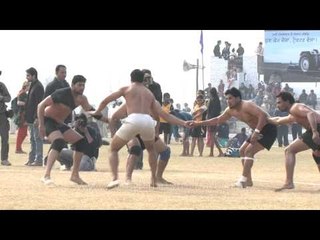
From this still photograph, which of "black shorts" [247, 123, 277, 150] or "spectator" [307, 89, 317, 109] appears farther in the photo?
"spectator" [307, 89, 317, 109]

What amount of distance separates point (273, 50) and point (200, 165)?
32730 millimetres

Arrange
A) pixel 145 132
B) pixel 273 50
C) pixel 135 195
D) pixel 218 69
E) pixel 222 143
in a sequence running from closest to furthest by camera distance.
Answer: pixel 135 195 → pixel 145 132 → pixel 222 143 → pixel 218 69 → pixel 273 50

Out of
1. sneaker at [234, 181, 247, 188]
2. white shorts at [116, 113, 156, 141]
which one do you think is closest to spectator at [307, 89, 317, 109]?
sneaker at [234, 181, 247, 188]

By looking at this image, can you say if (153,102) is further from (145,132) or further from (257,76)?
(257,76)

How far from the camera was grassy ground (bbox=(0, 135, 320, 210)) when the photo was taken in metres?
10.8

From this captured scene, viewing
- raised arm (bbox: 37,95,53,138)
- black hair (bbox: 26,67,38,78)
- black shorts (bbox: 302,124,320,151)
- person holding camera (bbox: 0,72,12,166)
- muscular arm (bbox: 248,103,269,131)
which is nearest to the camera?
black shorts (bbox: 302,124,320,151)

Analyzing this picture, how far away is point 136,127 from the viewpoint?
13.2 metres

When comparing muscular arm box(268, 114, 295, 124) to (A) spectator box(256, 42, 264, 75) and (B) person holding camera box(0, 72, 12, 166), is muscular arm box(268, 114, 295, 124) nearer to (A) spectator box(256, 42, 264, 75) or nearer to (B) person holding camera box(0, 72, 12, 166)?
(B) person holding camera box(0, 72, 12, 166)

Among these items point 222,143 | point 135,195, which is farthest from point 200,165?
point 222,143

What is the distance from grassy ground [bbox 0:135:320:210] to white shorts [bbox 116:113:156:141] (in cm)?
75

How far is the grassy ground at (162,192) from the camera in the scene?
1084 cm

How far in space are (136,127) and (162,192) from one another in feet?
3.41

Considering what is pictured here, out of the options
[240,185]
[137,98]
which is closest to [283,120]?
[240,185]

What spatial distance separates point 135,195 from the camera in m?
12.1
